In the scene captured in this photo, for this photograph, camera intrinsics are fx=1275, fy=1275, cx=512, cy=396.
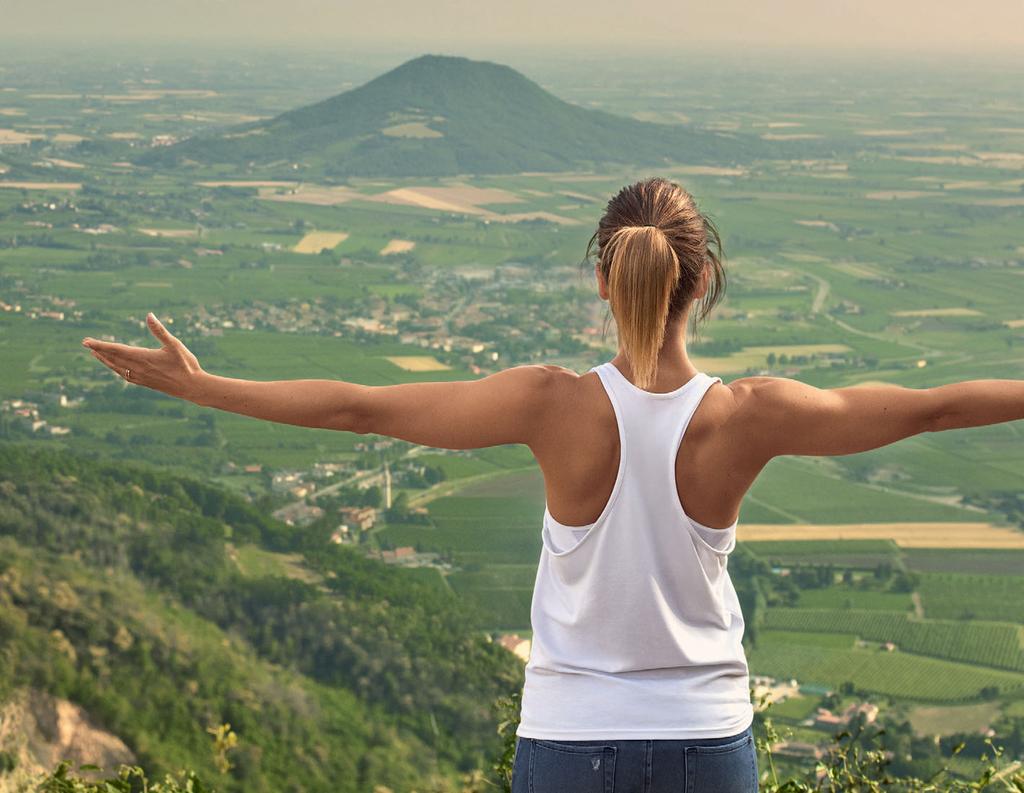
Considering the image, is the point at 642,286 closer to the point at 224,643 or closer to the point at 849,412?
the point at 849,412

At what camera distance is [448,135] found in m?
74.4

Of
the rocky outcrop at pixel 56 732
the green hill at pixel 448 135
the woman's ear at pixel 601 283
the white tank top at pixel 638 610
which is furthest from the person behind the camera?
the green hill at pixel 448 135

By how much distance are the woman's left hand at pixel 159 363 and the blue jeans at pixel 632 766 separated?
1.84ft

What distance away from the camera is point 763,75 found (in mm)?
120250

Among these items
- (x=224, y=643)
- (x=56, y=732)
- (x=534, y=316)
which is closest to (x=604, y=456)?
(x=56, y=732)

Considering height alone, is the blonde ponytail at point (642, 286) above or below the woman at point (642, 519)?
above

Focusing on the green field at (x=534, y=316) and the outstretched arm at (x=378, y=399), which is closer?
the outstretched arm at (x=378, y=399)

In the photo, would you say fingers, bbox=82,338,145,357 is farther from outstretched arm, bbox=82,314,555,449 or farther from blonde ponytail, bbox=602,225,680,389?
blonde ponytail, bbox=602,225,680,389

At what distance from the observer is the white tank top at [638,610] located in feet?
4.08

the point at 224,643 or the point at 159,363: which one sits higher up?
the point at 159,363

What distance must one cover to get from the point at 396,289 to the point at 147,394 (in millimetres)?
13686

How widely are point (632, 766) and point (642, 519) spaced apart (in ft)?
0.79

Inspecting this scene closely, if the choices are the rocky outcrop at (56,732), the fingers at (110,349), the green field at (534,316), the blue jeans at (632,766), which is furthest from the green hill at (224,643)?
the blue jeans at (632,766)

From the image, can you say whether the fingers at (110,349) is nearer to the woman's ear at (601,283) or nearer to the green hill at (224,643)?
the woman's ear at (601,283)
